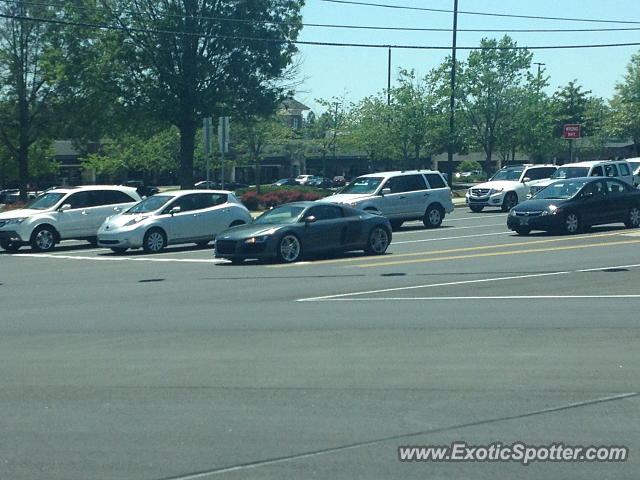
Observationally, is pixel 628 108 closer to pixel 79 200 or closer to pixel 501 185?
pixel 501 185

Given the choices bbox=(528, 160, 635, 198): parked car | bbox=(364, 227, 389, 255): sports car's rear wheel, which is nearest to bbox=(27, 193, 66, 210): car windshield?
bbox=(364, 227, 389, 255): sports car's rear wheel

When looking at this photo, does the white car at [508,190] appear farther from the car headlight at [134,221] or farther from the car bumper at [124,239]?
the car bumper at [124,239]

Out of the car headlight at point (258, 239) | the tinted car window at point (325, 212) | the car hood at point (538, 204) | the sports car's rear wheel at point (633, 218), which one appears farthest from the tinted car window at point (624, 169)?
the car headlight at point (258, 239)

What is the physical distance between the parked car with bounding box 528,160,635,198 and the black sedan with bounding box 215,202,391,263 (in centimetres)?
1453

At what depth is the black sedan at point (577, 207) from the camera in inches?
1122

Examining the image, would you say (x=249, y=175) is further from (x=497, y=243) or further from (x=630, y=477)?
(x=630, y=477)

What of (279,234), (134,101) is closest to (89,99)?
(134,101)

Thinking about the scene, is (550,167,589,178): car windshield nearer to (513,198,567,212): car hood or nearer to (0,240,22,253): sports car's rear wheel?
(513,198,567,212): car hood

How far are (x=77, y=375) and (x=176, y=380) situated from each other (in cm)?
114

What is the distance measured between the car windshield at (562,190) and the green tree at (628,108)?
2336 inches

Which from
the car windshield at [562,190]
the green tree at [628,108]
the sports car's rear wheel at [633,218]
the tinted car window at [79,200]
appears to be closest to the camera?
the car windshield at [562,190]

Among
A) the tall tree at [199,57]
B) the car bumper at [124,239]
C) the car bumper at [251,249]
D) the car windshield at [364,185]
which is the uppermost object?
the tall tree at [199,57]

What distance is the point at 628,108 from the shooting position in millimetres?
86812

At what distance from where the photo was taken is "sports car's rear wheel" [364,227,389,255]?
2423 centimetres
